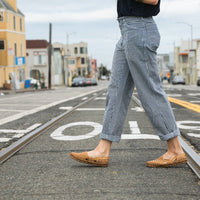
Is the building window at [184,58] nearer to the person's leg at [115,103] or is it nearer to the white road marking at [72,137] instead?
the white road marking at [72,137]

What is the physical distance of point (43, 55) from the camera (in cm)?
6831

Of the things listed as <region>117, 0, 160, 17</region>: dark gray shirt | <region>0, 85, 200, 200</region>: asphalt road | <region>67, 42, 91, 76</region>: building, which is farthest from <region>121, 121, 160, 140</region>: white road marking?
Result: <region>67, 42, 91, 76</region>: building

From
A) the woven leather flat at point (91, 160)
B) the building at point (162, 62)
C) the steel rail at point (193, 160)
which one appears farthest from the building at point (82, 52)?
the woven leather flat at point (91, 160)

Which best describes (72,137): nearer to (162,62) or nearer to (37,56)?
(37,56)

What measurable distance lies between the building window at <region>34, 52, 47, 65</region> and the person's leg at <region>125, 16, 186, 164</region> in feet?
215

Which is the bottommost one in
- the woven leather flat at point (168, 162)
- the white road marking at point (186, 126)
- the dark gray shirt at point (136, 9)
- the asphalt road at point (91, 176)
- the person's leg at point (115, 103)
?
the white road marking at point (186, 126)

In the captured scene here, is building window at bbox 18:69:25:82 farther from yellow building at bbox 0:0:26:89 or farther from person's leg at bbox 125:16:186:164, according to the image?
person's leg at bbox 125:16:186:164

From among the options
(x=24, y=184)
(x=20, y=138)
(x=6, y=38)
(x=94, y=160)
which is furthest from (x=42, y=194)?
(x=6, y=38)

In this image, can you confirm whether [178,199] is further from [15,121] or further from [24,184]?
[15,121]

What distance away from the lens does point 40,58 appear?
224ft

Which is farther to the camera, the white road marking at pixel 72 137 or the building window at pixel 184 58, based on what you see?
the building window at pixel 184 58

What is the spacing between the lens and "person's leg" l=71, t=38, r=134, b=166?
3705mm

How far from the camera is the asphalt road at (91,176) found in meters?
2.80

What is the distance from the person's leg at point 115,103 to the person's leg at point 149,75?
130 millimetres
